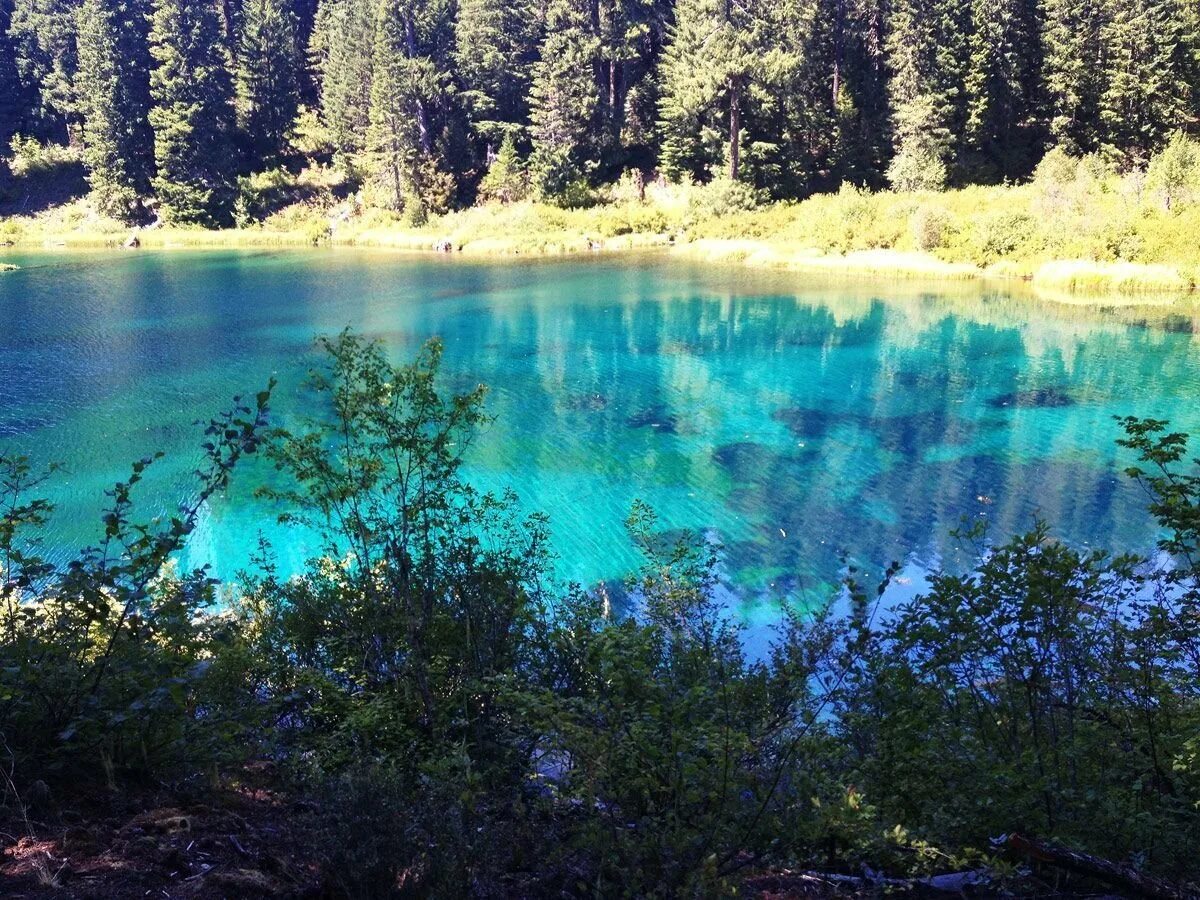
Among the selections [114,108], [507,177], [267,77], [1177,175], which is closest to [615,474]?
[1177,175]

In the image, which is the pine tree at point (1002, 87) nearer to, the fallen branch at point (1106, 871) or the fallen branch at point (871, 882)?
the fallen branch at point (871, 882)

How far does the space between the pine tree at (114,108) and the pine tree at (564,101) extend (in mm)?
32618

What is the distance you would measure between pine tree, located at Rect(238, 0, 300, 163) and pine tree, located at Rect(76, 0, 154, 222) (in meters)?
7.57

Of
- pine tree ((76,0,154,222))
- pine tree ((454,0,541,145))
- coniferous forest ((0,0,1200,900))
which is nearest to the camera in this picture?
coniferous forest ((0,0,1200,900))

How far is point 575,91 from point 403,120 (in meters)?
12.7

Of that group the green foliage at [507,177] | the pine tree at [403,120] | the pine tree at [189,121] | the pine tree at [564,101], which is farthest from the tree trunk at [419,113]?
the pine tree at [189,121]

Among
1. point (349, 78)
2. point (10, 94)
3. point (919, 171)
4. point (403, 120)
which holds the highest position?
point (10, 94)

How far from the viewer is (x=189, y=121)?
7044cm

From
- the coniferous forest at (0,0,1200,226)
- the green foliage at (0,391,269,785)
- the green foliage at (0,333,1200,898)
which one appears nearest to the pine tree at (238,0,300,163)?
the coniferous forest at (0,0,1200,226)

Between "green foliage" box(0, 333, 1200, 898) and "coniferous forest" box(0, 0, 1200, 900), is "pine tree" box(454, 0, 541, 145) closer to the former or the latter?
"coniferous forest" box(0, 0, 1200, 900)

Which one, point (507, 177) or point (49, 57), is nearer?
point (507, 177)

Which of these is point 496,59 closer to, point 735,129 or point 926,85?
point 735,129

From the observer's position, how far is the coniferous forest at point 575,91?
54938 millimetres

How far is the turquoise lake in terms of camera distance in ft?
54.2
